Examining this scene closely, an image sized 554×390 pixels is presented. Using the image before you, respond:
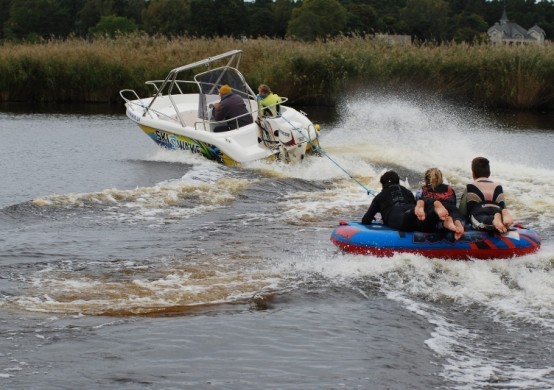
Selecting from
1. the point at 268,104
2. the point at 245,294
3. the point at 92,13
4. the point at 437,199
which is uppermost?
the point at 92,13

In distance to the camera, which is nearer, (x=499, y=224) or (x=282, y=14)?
(x=499, y=224)

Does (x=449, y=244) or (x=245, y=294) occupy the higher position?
(x=449, y=244)

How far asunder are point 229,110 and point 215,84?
3.86 feet

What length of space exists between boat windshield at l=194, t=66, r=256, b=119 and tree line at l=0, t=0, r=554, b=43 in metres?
45.4

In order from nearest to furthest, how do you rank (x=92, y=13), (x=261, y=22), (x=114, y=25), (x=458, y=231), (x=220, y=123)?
(x=458, y=231), (x=220, y=123), (x=114, y=25), (x=261, y=22), (x=92, y=13)

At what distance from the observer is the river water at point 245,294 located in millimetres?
8047

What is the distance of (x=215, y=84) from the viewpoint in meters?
20.4

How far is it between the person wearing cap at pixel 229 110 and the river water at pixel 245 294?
2028 millimetres

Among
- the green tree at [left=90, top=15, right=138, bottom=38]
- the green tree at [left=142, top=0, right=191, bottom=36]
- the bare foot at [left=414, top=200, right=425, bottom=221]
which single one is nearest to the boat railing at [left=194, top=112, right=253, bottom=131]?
the bare foot at [left=414, top=200, right=425, bottom=221]

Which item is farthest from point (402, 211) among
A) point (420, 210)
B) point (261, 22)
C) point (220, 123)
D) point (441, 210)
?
point (261, 22)

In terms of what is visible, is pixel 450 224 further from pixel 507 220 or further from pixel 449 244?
pixel 507 220

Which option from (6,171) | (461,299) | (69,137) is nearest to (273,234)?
(461,299)

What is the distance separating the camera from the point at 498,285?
33.1 ft

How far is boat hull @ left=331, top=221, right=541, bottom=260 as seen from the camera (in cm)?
1064
